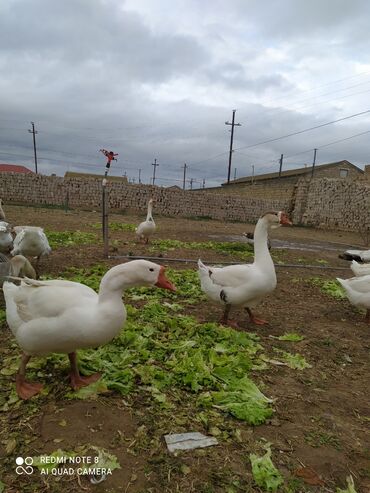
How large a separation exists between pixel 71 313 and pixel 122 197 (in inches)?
1084

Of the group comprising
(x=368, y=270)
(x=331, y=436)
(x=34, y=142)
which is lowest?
(x=331, y=436)

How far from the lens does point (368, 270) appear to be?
280 inches

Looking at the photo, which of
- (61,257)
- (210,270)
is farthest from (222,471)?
(61,257)

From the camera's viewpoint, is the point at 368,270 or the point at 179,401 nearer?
the point at 179,401

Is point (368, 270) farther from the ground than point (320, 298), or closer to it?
farther from the ground

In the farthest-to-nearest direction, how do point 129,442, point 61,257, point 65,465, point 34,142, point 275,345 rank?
point 34,142 < point 61,257 < point 275,345 < point 129,442 < point 65,465

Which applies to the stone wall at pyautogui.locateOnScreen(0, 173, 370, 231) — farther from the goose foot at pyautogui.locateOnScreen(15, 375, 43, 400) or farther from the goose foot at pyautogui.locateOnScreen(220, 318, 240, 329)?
the goose foot at pyautogui.locateOnScreen(15, 375, 43, 400)

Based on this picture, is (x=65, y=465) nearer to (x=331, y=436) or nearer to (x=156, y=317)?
(x=331, y=436)

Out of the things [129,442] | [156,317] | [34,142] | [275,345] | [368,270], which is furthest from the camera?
[34,142]

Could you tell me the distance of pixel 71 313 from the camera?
3074 mm

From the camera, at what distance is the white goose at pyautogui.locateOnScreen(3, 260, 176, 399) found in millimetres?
3043

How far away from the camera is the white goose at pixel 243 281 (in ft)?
17.6

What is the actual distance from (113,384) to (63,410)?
0.52 meters

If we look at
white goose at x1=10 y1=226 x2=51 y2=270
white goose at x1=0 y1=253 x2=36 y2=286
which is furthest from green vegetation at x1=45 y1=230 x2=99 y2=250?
white goose at x1=0 y1=253 x2=36 y2=286
